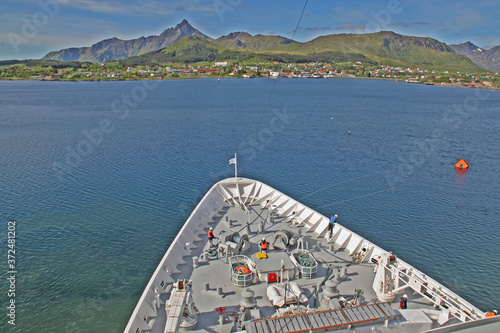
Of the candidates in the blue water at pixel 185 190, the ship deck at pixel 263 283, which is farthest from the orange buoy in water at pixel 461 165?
the ship deck at pixel 263 283

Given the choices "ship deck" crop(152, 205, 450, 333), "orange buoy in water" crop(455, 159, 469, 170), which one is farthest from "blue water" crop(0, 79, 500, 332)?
"ship deck" crop(152, 205, 450, 333)

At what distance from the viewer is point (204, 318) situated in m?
13.8

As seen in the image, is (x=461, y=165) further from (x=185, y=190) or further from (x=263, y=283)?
(x=263, y=283)

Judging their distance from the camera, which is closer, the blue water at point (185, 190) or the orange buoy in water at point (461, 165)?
the blue water at point (185, 190)

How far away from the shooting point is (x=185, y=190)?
40.0 metres

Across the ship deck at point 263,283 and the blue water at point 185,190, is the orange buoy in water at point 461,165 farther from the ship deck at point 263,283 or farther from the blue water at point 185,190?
the ship deck at point 263,283

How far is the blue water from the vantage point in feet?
76.7

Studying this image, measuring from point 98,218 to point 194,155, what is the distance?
77.3ft

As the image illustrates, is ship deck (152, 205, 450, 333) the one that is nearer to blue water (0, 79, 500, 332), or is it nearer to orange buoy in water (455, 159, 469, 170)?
blue water (0, 79, 500, 332)

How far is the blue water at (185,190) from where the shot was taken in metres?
23.4

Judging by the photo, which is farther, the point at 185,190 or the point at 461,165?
the point at 461,165

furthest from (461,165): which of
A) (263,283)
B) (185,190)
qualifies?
(263,283)

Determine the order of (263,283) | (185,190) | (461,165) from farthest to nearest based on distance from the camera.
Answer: (461,165) → (185,190) → (263,283)

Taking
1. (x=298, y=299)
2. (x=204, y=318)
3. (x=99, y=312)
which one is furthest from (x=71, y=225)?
(x=298, y=299)
